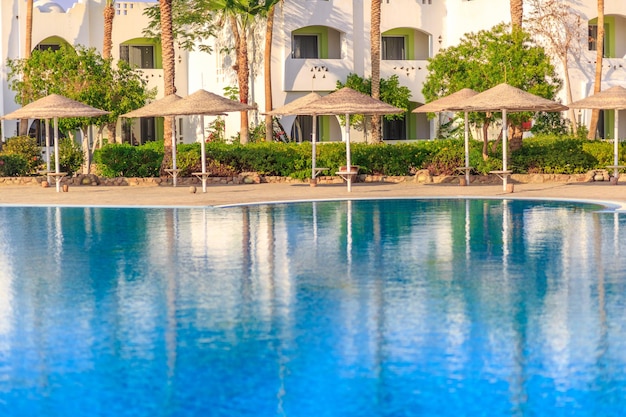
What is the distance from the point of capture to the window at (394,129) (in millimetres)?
45438

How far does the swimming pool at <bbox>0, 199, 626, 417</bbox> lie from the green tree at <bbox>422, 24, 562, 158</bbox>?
13.2m

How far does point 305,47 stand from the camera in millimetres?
43562

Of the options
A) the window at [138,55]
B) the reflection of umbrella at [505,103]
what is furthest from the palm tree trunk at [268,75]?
the reflection of umbrella at [505,103]

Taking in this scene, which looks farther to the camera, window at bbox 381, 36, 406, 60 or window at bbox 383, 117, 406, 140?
window at bbox 383, 117, 406, 140

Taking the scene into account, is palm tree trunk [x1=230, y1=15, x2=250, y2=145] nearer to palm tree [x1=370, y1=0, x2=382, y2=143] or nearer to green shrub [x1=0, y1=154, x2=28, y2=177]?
palm tree [x1=370, y1=0, x2=382, y2=143]

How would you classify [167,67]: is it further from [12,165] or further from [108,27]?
[108,27]

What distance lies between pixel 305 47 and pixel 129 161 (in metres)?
13.3

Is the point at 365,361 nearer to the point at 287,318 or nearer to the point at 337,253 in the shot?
the point at 287,318

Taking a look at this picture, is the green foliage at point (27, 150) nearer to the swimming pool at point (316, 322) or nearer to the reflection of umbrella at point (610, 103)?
the swimming pool at point (316, 322)

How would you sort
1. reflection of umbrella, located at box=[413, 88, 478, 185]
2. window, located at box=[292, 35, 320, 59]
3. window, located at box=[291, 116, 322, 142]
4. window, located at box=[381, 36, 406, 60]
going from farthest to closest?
window, located at box=[381, 36, 406, 60] < window, located at box=[291, 116, 322, 142] < window, located at box=[292, 35, 320, 59] < reflection of umbrella, located at box=[413, 88, 478, 185]

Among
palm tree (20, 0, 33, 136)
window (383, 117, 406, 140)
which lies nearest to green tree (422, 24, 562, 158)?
window (383, 117, 406, 140)

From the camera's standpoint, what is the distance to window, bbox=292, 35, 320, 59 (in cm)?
4331

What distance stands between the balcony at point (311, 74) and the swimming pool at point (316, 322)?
22.7 meters

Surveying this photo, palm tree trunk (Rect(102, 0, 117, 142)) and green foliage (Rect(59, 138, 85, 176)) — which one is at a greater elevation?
palm tree trunk (Rect(102, 0, 117, 142))
